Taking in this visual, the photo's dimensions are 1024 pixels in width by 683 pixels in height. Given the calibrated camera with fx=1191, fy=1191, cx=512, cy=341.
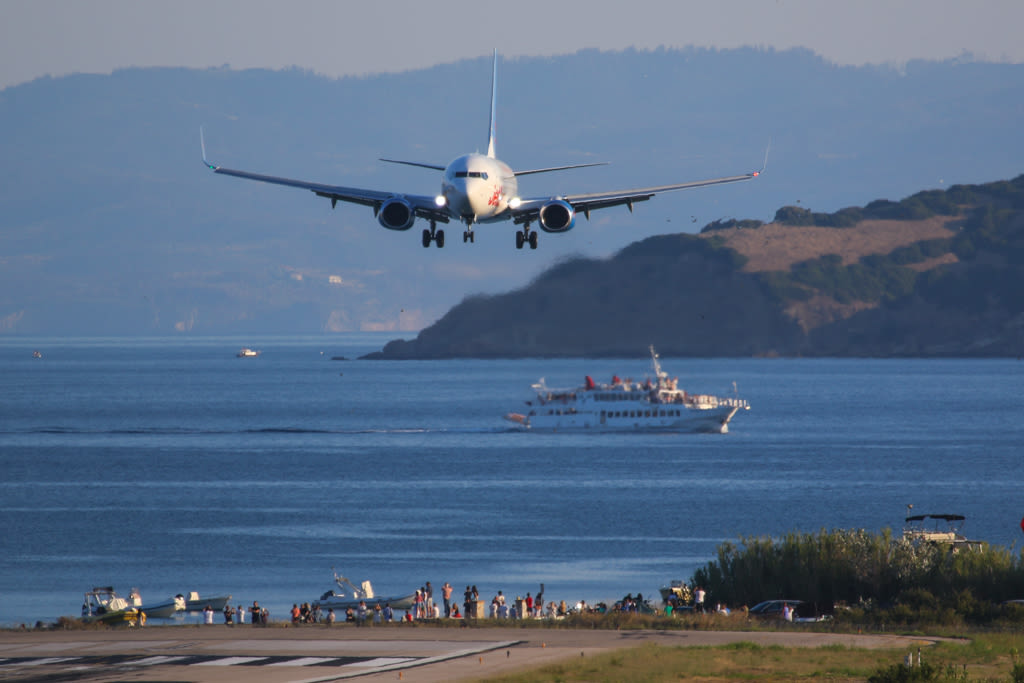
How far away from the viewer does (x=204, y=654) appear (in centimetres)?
3888

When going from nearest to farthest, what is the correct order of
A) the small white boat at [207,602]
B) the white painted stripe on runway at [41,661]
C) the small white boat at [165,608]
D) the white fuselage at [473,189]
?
the white painted stripe on runway at [41,661] < the white fuselage at [473,189] < the small white boat at [165,608] < the small white boat at [207,602]

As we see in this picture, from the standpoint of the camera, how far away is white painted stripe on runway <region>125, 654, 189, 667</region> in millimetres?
37031

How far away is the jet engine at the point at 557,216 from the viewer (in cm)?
4403

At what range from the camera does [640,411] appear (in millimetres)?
188125

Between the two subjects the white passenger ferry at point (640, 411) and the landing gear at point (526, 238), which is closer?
the landing gear at point (526, 238)

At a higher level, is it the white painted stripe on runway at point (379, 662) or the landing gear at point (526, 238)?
the landing gear at point (526, 238)

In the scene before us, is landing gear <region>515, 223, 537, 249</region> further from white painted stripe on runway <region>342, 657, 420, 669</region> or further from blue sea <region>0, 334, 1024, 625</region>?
blue sea <region>0, 334, 1024, 625</region>

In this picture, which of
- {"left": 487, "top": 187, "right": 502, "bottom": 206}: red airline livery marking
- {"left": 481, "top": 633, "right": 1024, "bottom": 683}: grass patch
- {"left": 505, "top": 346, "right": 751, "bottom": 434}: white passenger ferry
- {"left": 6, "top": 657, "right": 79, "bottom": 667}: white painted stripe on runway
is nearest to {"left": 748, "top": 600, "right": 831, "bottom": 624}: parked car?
{"left": 481, "top": 633, "right": 1024, "bottom": 683}: grass patch

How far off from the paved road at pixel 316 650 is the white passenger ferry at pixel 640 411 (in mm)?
142670

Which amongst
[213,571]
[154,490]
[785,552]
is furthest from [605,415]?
→ [785,552]

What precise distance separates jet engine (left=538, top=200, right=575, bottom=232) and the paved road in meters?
14.8

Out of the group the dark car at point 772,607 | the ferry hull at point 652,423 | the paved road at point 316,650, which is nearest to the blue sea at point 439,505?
the ferry hull at point 652,423

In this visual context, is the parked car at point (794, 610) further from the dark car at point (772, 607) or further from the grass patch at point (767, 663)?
the grass patch at point (767, 663)

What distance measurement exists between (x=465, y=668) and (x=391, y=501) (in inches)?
3654
